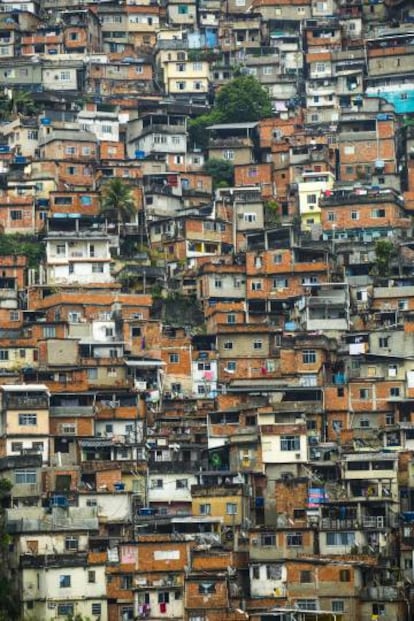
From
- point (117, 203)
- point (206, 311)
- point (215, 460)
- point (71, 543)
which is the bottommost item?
point (71, 543)

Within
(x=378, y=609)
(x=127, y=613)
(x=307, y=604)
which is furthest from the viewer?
(x=307, y=604)

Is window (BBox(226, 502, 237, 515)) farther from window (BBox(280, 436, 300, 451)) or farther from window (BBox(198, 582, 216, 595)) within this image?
window (BBox(198, 582, 216, 595))

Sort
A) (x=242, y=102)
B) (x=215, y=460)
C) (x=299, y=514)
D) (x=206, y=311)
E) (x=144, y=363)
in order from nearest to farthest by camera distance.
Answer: (x=299, y=514) → (x=215, y=460) → (x=144, y=363) → (x=206, y=311) → (x=242, y=102)

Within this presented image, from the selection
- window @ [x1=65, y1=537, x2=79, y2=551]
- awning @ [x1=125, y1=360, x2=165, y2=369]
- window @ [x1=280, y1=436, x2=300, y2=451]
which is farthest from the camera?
awning @ [x1=125, y1=360, x2=165, y2=369]

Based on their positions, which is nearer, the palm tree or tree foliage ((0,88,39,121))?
the palm tree

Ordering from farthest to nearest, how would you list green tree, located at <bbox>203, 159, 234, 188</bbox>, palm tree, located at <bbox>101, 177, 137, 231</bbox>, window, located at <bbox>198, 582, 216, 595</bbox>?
green tree, located at <bbox>203, 159, 234, 188</bbox>
palm tree, located at <bbox>101, 177, 137, 231</bbox>
window, located at <bbox>198, 582, 216, 595</bbox>

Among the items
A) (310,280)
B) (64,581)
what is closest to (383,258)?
(310,280)

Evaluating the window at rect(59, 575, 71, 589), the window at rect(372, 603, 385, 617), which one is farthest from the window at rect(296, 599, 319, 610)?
the window at rect(59, 575, 71, 589)

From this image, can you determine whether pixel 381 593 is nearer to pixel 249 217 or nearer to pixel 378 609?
pixel 378 609
